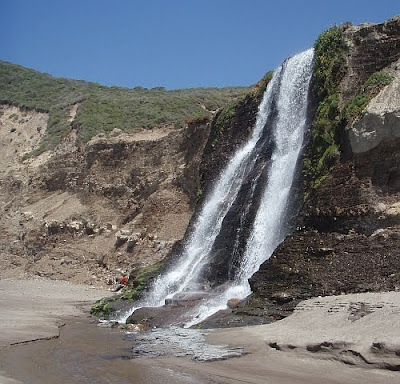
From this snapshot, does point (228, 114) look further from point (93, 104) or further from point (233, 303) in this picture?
point (93, 104)

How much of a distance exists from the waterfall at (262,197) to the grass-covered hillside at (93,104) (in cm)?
1022

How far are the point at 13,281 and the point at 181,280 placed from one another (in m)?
11.9

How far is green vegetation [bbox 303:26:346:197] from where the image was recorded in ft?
58.7

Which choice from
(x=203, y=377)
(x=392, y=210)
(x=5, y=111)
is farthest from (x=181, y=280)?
(x=5, y=111)

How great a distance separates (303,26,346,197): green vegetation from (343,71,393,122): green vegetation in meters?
0.68

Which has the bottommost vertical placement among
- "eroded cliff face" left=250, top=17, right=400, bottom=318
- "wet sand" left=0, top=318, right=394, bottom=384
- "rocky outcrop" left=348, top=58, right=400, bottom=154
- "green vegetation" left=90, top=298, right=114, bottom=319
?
"green vegetation" left=90, top=298, right=114, bottom=319

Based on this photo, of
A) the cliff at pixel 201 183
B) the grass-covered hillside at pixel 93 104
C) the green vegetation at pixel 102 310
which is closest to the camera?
the cliff at pixel 201 183

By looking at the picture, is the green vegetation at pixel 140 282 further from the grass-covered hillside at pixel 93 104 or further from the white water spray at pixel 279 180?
the grass-covered hillside at pixel 93 104

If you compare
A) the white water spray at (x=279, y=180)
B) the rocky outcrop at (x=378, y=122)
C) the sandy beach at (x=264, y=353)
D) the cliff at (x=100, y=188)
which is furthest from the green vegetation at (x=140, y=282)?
the rocky outcrop at (x=378, y=122)

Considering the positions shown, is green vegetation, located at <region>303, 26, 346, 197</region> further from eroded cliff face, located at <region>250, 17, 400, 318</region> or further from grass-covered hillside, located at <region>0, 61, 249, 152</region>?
grass-covered hillside, located at <region>0, 61, 249, 152</region>

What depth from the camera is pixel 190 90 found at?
209 feet

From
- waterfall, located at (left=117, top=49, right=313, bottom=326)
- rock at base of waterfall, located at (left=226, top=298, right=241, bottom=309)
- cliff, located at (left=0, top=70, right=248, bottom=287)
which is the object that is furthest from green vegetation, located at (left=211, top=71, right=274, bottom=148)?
rock at base of waterfall, located at (left=226, top=298, right=241, bottom=309)

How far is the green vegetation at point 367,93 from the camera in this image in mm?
16969

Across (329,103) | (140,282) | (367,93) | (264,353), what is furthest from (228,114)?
(264,353)
